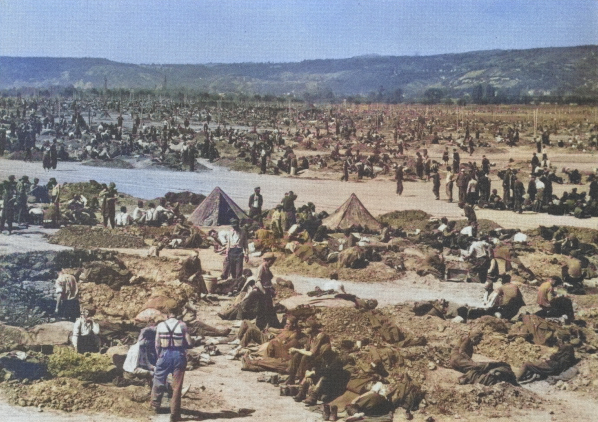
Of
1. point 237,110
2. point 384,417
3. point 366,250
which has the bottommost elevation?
point 384,417

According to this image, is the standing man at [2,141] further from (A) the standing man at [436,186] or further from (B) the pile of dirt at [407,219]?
(A) the standing man at [436,186]

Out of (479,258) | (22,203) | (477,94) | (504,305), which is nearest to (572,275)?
(479,258)

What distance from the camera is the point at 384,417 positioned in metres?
10.1

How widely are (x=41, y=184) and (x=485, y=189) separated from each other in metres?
12.7

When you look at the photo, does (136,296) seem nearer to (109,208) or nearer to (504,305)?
(109,208)

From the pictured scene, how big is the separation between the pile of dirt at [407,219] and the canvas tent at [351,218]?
681mm

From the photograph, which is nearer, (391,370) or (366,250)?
(391,370)

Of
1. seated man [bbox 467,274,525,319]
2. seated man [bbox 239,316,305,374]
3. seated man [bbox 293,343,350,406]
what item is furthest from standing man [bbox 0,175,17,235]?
seated man [bbox 467,274,525,319]

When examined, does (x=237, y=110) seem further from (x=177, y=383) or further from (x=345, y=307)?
(x=177, y=383)

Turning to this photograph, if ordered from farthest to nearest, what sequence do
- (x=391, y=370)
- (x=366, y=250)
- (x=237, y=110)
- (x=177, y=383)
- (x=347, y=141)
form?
(x=237, y=110) → (x=347, y=141) → (x=366, y=250) → (x=391, y=370) → (x=177, y=383)

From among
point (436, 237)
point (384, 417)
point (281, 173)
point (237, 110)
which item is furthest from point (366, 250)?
point (237, 110)

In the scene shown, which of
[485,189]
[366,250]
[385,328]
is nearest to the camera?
[385,328]

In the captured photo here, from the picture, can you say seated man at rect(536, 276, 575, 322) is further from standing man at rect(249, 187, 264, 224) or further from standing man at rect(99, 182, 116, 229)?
standing man at rect(99, 182, 116, 229)

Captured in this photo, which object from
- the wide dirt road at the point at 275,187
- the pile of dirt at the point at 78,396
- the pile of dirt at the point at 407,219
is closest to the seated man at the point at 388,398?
the pile of dirt at the point at 78,396
